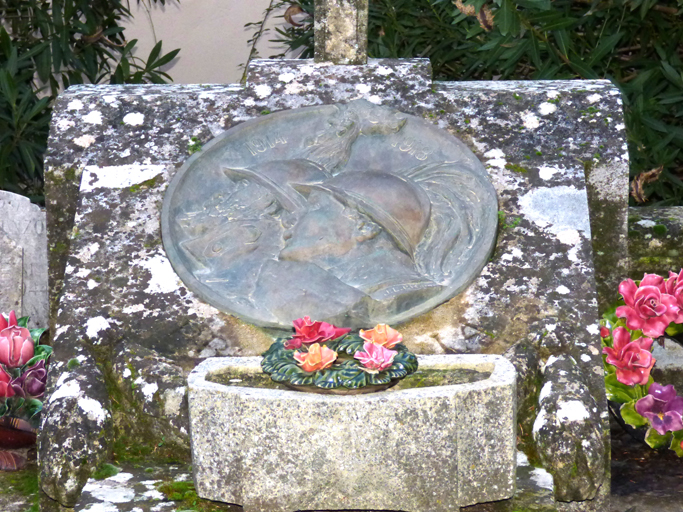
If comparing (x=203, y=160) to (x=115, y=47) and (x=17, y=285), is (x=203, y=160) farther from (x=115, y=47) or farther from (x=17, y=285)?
(x=115, y=47)

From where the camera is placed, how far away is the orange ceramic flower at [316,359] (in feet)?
6.15

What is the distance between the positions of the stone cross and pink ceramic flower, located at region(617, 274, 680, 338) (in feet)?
3.75

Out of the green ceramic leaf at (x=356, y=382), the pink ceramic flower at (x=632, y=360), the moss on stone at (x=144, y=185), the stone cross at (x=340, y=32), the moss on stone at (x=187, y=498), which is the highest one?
the stone cross at (x=340, y=32)

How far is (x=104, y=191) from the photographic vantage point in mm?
2588

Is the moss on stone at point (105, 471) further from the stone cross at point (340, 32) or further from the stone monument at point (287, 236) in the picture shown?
the stone cross at point (340, 32)

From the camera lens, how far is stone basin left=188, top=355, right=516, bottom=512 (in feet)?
5.87

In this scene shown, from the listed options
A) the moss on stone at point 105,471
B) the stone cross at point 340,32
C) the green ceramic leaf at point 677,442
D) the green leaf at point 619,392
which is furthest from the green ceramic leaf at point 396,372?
the stone cross at point 340,32

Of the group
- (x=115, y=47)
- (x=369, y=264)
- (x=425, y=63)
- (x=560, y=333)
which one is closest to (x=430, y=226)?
(x=369, y=264)

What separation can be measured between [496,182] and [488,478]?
1017mm

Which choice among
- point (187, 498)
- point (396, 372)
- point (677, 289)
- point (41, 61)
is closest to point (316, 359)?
point (396, 372)

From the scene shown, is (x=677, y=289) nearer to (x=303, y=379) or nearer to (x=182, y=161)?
(x=303, y=379)

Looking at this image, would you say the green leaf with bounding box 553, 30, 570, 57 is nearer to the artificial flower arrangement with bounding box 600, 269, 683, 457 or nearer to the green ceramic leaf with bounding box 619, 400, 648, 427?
the artificial flower arrangement with bounding box 600, 269, 683, 457

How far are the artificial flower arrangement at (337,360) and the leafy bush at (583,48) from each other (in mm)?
1446

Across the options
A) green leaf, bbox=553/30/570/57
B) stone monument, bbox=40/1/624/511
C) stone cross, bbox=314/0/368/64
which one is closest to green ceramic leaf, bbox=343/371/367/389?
stone monument, bbox=40/1/624/511
